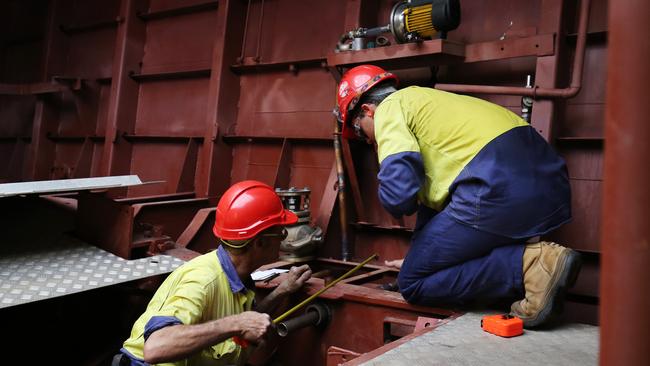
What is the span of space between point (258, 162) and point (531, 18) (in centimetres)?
290

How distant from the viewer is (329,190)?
182 inches

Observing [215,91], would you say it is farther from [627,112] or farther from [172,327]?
[627,112]

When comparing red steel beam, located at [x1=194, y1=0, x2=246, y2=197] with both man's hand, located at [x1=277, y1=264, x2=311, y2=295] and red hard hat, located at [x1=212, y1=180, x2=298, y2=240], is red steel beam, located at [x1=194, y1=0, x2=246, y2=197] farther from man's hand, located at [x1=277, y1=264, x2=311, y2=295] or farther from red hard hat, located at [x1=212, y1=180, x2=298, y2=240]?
red hard hat, located at [x1=212, y1=180, x2=298, y2=240]

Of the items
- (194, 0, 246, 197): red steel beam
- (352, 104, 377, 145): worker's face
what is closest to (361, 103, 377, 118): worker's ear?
(352, 104, 377, 145): worker's face

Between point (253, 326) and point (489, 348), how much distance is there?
97 cm

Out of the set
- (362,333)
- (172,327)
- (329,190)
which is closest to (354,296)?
(362,333)

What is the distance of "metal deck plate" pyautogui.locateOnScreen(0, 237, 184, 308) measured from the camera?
325cm

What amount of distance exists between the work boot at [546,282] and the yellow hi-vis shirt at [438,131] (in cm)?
56

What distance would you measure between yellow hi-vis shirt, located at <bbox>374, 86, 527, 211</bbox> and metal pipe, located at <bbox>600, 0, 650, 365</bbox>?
1848 mm

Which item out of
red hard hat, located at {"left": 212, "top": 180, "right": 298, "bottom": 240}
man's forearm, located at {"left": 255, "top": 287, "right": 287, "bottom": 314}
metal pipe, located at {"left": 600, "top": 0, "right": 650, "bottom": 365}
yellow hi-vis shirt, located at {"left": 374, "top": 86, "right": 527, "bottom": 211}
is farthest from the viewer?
man's forearm, located at {"left": 255, "top": 287, "right": 287, "bottom": 314}

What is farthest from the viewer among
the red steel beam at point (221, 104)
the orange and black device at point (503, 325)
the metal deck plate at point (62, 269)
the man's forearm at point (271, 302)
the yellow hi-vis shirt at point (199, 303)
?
the red steel beam at point (221, 104)

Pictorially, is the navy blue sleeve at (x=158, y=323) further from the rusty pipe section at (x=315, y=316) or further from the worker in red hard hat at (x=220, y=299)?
the rusty pipe section at (x=315, y=316)

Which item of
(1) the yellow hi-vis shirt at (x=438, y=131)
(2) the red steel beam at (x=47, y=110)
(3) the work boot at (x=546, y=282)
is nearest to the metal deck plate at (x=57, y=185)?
(1) the yellow hi-vis shirt at (x=438, y=131)

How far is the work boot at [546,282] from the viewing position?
251 centimetres
